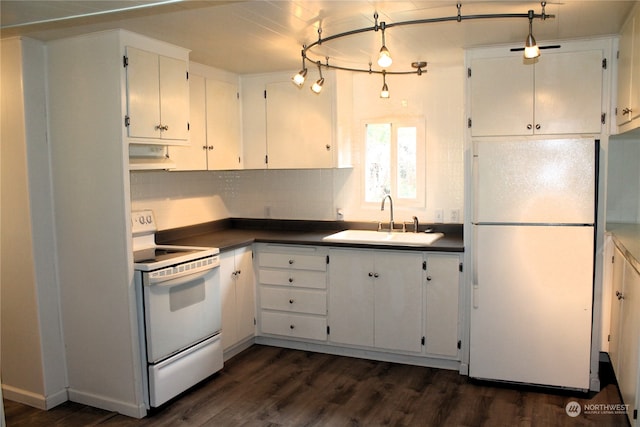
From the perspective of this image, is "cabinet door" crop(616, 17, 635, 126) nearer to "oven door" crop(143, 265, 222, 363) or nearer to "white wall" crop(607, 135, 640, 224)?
"white wall" crop(607, 135, 640, 224)

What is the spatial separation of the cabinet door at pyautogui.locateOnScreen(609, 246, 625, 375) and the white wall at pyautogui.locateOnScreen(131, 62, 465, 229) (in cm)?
128

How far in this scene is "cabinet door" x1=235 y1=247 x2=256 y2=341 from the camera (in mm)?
4094

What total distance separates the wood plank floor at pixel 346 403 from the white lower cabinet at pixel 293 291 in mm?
414

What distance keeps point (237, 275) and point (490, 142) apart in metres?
2.08

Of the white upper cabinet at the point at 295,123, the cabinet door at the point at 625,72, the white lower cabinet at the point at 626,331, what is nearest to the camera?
the white lower cabinet at the point at 626,331

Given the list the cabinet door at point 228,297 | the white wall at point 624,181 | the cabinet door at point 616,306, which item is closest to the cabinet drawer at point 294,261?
the cabinet door at point 228,297

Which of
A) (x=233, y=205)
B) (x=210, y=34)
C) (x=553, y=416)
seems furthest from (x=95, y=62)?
(x=553, y=416)

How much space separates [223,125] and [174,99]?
90 centimetres

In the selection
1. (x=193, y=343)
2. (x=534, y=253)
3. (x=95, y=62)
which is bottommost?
(x=193, y=343)

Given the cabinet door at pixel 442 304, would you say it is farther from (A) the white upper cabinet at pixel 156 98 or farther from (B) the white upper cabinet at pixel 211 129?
(A) the white upper cabinet at pixel 156 98

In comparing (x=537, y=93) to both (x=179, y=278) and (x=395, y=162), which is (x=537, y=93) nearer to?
(x=395, y=162)

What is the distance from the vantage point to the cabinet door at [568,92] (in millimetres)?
3332

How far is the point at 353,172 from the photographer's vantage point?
183 inches

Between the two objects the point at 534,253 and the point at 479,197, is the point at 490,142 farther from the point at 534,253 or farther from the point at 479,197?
the point at 534,253
